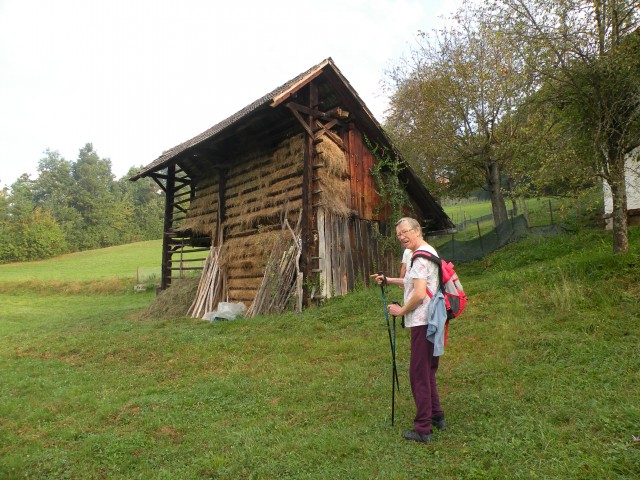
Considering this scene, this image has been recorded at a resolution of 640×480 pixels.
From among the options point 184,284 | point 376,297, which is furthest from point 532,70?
point 184,284

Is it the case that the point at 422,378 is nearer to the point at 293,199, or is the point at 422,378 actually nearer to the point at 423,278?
the point at 423,278

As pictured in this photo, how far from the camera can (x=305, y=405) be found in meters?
4.60

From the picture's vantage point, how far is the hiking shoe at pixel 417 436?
345cm

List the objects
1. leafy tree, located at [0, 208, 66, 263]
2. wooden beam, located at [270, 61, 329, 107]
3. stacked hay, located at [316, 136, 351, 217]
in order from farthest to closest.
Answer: leafy tree, located at [0, 208, 66, 263] < stacked hay, located at [316, 136, 351, 217] < wooden beam, located at [270, 61, 329, 107]

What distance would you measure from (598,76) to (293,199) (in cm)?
731

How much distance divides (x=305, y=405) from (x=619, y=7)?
9.34 m

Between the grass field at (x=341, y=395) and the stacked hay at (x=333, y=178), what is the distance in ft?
9.54

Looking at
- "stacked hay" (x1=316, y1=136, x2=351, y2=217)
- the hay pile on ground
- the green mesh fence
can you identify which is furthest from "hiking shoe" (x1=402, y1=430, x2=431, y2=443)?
the green mesh fence

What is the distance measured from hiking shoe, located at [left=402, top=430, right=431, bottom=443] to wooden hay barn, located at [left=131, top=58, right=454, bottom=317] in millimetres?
6334

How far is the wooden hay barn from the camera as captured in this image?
10.2 m

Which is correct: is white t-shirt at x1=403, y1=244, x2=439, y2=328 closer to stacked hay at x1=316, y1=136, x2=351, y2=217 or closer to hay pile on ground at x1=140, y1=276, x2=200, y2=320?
stacked hay at x1=316, y1=136, x2=351, y2=217

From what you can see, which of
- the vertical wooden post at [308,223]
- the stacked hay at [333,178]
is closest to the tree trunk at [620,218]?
the stacked hay at [333,178]

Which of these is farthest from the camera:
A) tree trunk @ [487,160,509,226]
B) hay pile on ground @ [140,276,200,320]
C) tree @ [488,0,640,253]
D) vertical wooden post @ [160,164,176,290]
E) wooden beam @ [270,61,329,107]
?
tree trunk @ [487,160,509,226]

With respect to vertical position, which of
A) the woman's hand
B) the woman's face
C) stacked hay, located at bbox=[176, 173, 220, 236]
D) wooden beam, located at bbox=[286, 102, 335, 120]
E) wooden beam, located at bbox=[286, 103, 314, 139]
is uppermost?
wooden beam, located at bbox=[286, 102, 335, 120]
